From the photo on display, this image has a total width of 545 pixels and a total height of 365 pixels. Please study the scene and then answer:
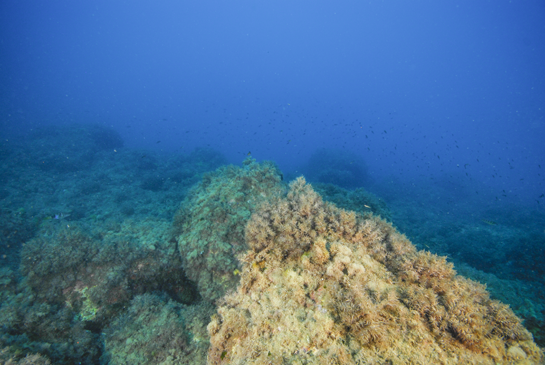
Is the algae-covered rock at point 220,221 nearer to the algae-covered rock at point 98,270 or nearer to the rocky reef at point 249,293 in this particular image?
the rocky reef at point 249,293

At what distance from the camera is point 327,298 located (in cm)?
275

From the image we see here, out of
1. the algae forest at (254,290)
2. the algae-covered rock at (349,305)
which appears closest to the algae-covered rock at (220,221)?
the algae forest at (254,290)

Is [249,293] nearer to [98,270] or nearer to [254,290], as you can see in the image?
[254,290]

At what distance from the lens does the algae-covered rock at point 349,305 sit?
2.17m

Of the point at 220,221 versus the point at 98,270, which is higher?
the point at 220,221

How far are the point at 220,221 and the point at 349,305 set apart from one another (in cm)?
432

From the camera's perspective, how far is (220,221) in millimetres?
6035

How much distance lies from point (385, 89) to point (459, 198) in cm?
17105

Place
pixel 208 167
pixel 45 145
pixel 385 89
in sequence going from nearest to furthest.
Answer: pixel 45 145
pixel 208 167
pixel 385 89

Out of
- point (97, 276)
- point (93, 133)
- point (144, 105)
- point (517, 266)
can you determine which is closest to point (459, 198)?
point (517, 266)

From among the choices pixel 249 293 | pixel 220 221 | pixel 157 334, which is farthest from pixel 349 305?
pixel 220 221

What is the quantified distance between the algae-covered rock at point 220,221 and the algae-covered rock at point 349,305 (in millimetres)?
→ 1575

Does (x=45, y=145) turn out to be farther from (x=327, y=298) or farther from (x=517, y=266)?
(x=517, y=266)

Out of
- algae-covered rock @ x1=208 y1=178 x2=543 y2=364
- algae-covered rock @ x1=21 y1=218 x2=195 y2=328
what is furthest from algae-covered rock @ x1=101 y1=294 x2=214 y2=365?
algae-covered rock @ x1=208 y1=178 x2=543 y2=364
